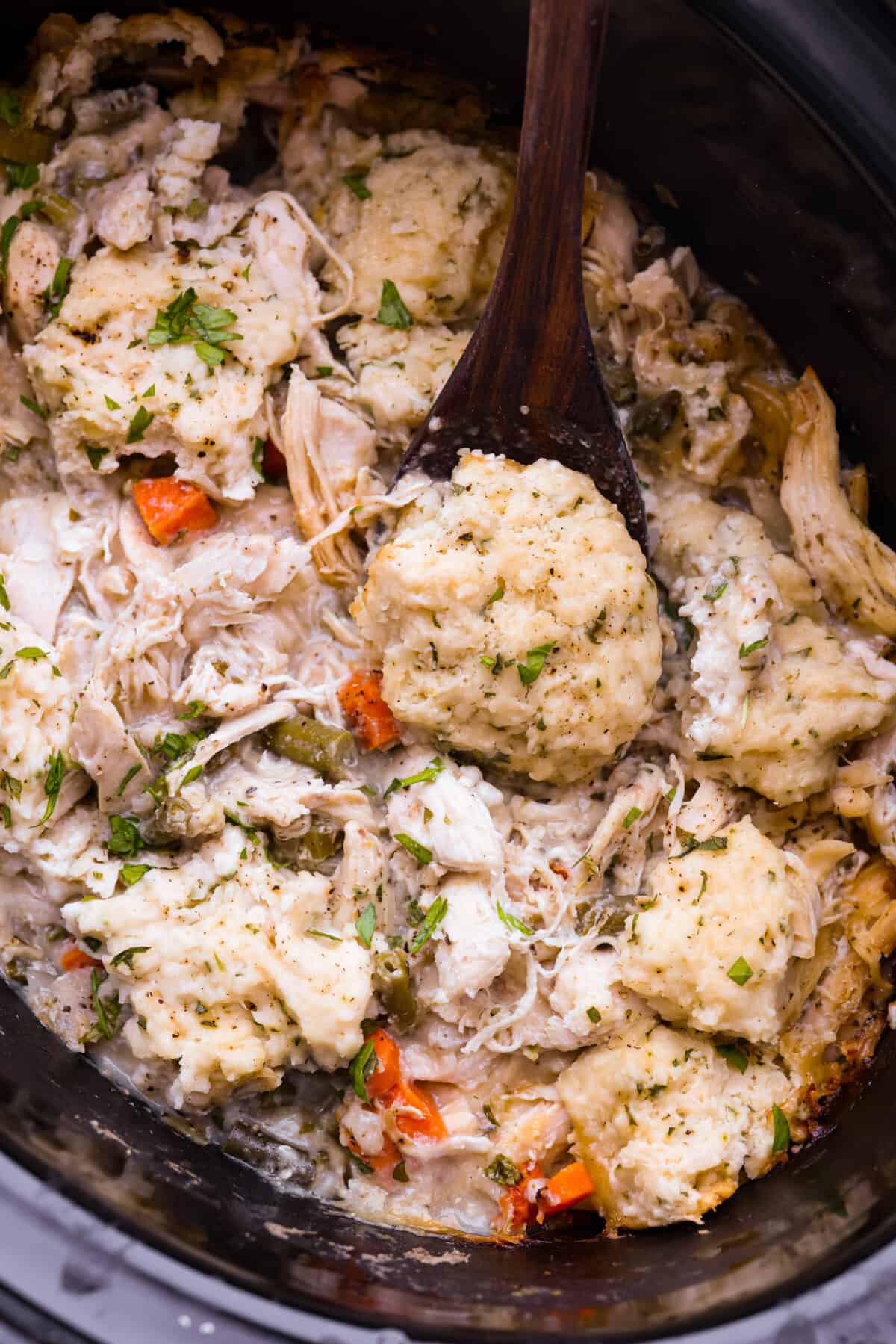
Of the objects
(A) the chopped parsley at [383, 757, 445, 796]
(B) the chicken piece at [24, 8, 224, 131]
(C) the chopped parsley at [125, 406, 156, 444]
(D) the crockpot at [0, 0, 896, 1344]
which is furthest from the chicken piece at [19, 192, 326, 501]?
(A) the chopped parsley at [383, 757, 445, 796]

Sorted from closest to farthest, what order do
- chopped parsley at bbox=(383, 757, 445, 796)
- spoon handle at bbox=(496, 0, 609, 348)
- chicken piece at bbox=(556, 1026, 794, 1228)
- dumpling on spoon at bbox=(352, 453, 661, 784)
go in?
spoon handle at bbox=(496, 0, 609, 348) → chicken piece at bbox=(556, 1026, 794, 1228) → dumpling on spoon at bbox=(352, 453, 661, 784) → chopped parsley at bbox=(383, 757, 445, 796)

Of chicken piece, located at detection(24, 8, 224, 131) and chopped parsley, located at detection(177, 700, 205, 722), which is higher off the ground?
chicken piece, located at detection(24, 8, 224, 131)

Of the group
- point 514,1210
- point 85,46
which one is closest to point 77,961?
point 514,1210

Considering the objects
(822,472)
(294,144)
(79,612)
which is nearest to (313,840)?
(79,612)

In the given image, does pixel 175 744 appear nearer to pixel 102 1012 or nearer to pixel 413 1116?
pixel 102 1012

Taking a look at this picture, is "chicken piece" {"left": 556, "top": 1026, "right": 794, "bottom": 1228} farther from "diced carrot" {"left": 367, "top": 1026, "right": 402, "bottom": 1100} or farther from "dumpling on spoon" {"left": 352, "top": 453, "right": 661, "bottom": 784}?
"dumpling on spoon" {"left": 352, "top": 453, "right": 661, "bottom": 784}

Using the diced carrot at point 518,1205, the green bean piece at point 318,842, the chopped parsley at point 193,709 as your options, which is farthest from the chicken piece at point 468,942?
the chopped parsley at point 193,709

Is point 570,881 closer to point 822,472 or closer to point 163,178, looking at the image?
point 822,472
